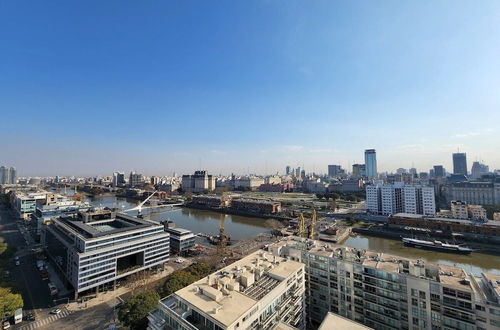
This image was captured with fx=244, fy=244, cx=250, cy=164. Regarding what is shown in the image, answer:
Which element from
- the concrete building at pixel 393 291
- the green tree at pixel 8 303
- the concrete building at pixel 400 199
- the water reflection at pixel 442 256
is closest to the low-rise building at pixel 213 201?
the concrete building at pixel 400 199

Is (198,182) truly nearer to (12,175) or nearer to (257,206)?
(257,206)

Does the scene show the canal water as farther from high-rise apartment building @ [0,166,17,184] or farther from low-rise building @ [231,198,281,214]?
high-rise apartment building @ [0,166,17,184]

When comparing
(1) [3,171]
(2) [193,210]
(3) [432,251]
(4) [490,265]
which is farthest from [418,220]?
(1) [3,171]

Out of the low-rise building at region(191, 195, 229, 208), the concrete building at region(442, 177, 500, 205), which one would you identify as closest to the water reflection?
the low-rise building at region(191, 195, 229, 208)

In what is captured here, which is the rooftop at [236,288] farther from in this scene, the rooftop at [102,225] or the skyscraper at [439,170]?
the skyscraper at [439,170]

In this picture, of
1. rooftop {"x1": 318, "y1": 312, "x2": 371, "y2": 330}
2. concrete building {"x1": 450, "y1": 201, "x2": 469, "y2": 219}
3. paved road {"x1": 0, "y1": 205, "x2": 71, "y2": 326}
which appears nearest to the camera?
rooftop {"x1": 318, "y1": 312, "x2": 371, "y2": 330}

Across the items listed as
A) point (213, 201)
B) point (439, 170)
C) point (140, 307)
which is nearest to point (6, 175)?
point (213, 201)
